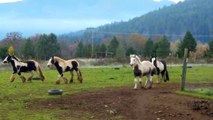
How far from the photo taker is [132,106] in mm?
17672

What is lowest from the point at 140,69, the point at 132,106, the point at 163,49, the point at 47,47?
the point at 132,106

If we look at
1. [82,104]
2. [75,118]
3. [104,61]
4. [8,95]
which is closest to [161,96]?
[82,104]

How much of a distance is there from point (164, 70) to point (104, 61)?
3198 cm

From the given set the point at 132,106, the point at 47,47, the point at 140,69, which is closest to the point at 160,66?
the point at 140,69

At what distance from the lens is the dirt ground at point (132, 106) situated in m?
15.8

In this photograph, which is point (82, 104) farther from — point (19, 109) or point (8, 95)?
point (8, 95)

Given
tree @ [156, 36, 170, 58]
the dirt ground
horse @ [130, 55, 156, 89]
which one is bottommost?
the dirt ground

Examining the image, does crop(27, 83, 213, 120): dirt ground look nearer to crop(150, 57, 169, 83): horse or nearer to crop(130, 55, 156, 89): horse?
crop(130, 55, 156, 89): horse

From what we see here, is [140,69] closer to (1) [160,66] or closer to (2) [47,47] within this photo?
(1) [160,66]

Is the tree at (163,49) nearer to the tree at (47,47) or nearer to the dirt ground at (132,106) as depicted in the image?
the tree at (47,47)

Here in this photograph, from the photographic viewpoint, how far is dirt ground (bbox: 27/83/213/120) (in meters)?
15.8

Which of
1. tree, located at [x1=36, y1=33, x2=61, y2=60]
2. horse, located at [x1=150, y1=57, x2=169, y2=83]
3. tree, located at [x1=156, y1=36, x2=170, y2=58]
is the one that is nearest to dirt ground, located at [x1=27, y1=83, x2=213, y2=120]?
horse, located at [x1=150, y1=57, x2=169, y2=83]

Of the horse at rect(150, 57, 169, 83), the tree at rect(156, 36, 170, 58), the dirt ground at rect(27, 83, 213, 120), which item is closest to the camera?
the dirt ground at rect(27, 83, 213, 120)

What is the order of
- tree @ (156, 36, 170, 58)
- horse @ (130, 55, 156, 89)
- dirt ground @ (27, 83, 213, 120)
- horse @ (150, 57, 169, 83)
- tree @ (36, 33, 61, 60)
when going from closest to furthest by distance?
dirt ground @ (27, 83, 213, 120), horse @ (130, 55, 156, 89), horse @ (150, 57, 169, 83), tree @ (36, 33, 61, 60), tree @ (156, 36, 170, 58)
